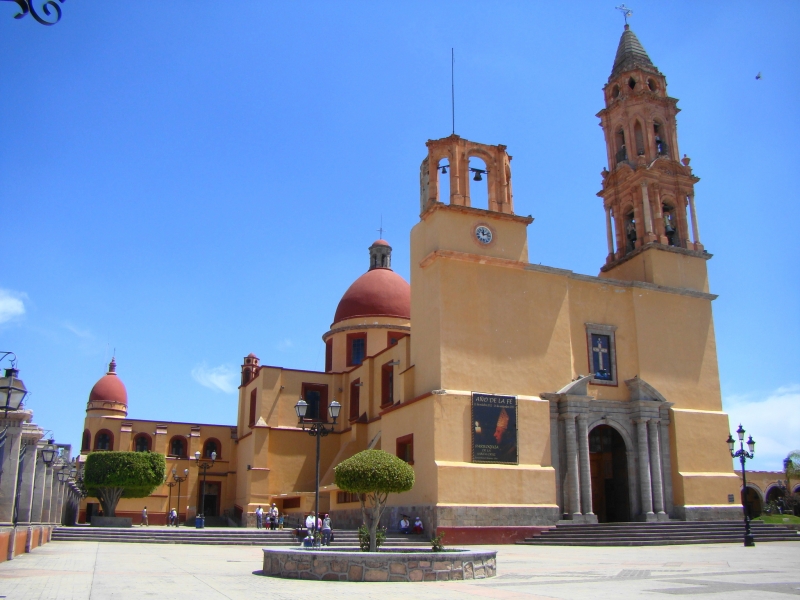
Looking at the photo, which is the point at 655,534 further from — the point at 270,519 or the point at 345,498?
the point at 270,519

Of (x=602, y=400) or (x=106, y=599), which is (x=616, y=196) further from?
(x=106, y=599)

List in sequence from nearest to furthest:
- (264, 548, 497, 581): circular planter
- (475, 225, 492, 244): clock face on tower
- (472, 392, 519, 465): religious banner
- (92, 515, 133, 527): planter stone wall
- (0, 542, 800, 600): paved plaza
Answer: (0, 542, 800, 600): paved plaza
(264, 548, 497, 581): circular planter
(472, 392, 519, 465): religious banner
(475, 225, 492, 244): clock face on tower
(92, 515, 133, 527): planter stone wall

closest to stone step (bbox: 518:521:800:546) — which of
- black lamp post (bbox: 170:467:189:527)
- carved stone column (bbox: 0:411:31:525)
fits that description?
carved stone column (bbox: 0:411:31:525)

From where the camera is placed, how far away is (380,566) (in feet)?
36.3

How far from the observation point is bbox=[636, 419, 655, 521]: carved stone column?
85.5ft

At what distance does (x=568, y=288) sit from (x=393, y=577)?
1863 centimetres

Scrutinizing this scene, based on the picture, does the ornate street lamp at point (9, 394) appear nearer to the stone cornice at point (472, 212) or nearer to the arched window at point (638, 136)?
the stone cornice at point (472, 212)

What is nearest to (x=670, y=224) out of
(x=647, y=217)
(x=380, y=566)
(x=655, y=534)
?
(x=647, y=217)

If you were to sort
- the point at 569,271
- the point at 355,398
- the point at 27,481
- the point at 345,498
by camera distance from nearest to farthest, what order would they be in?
the point at 27,481 < the point at 569,271 < the point at 345,498 < the point at 355,398

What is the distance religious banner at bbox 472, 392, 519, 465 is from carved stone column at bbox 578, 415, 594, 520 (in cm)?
275

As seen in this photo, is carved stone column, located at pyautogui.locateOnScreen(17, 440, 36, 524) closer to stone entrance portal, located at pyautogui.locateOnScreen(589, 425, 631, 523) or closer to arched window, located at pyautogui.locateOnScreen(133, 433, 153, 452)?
stone entrance portal, located at pyautogui.locateOnScreen(589, 425, 631, 523)

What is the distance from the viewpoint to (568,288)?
27.8 meters

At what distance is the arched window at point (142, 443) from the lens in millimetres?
43906

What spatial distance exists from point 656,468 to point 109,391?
3388 cm
